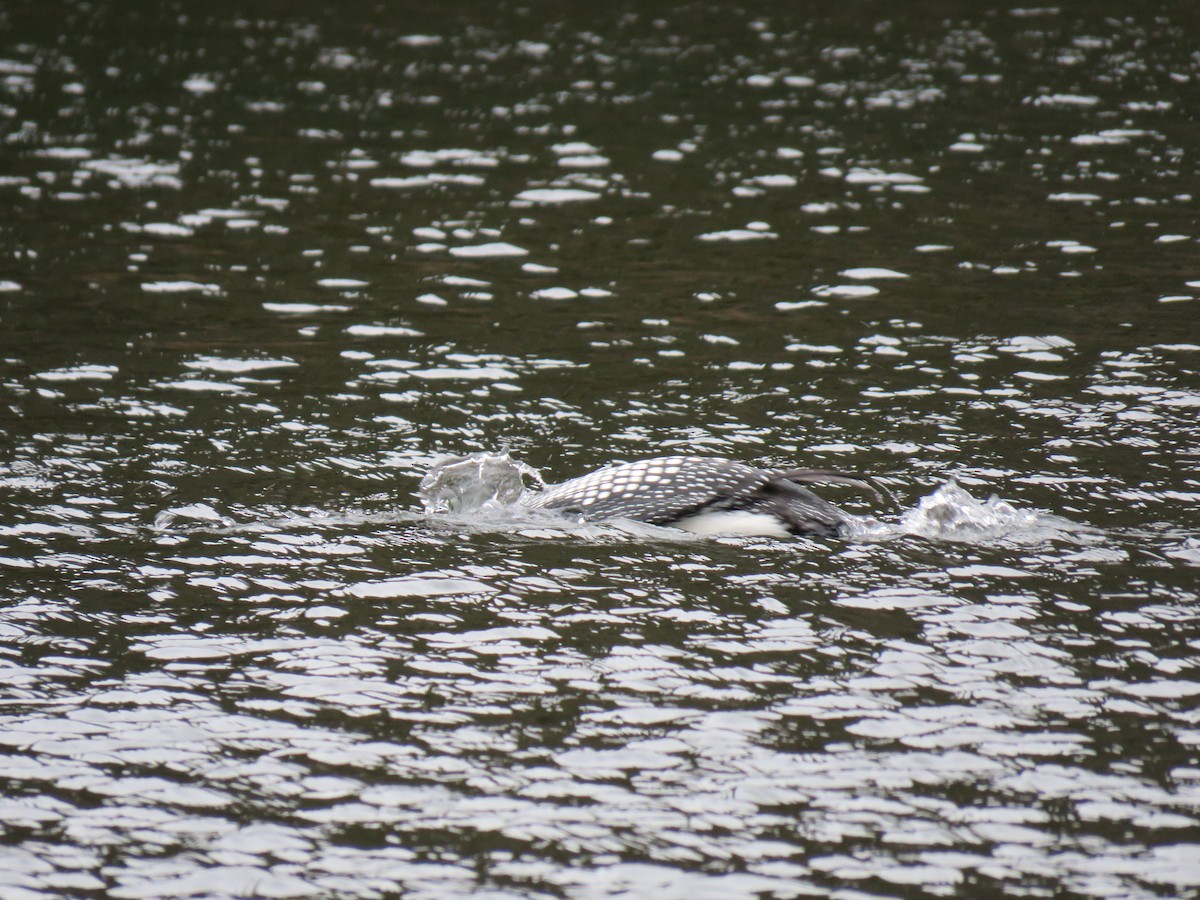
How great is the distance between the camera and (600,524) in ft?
33.6

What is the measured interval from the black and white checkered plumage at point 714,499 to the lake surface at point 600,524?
0.62ft

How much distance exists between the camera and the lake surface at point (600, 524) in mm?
6637

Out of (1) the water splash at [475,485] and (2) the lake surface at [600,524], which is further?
(1) the water splash at [475,485]

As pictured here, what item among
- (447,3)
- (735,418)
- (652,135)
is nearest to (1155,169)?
(652,135)

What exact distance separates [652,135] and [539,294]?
8.17 metres

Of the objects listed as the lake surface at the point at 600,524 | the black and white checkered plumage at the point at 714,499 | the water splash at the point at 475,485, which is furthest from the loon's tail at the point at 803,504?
the water splash at the point at 475,485

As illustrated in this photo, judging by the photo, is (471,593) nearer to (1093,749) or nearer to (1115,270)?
(1093,749)

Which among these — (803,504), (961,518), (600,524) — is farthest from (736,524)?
(961,518)

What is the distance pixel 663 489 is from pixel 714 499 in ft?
1.23

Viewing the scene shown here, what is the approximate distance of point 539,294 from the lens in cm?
1673

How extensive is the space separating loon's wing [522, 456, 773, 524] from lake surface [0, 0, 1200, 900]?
227mm

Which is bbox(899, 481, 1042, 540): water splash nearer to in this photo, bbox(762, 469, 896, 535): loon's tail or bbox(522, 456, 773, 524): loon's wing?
bbox(762, 469, 896, 535): loon's tail

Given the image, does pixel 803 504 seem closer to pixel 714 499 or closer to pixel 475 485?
pixel 714 499

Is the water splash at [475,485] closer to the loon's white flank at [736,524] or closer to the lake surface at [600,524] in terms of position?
the lake surface at [600,524]
